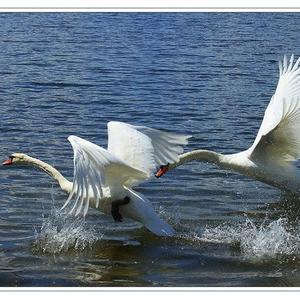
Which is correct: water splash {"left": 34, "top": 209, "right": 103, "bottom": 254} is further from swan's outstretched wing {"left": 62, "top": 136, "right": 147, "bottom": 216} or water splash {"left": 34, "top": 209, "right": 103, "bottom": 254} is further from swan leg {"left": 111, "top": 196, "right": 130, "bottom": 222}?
swan's outstretched wing {"left": 62, "top": 136, "right": 147, "bottom": 216}

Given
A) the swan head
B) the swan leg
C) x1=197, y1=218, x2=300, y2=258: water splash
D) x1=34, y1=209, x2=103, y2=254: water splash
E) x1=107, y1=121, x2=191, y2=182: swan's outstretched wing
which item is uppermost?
x1=107, y1=121, x2=191, y2=182: swan's outstretched wing

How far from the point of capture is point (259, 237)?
28.4 ft

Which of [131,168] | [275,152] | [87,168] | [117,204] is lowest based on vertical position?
[117,204]

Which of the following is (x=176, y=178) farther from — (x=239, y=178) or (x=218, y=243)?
(x=218, y=243)

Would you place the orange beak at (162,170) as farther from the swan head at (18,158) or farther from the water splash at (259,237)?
the swan head at (18,158)

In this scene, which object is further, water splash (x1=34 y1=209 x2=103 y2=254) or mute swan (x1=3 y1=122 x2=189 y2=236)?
water splash (x1=34 y1=209 x2=103 y2=254)

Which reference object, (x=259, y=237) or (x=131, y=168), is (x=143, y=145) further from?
(x=259, y=237)

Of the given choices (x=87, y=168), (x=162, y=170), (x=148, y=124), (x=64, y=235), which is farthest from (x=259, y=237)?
(x=148, y=124)

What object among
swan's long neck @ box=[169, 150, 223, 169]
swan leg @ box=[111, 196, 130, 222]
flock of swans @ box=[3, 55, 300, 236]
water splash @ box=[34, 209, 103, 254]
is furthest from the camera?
swan's long neck @ box=[169, 150, 223, 169]

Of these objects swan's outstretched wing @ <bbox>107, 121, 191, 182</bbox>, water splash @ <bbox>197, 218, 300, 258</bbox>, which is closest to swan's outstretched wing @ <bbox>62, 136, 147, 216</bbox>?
swan's outstretched wing @ <bbox>107, 121, 191, 182</bbox>

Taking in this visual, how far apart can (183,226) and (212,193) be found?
1.05 m

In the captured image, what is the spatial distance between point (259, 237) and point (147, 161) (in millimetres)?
1277

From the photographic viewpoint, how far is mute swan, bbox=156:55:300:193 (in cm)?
967
